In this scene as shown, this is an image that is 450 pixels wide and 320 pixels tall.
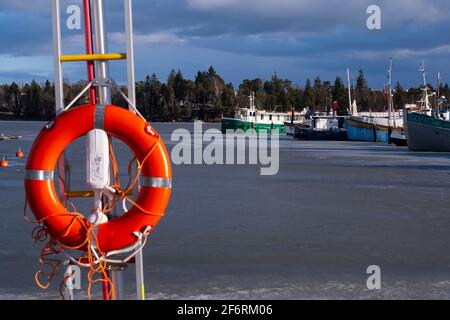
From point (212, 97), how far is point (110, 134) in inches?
4302

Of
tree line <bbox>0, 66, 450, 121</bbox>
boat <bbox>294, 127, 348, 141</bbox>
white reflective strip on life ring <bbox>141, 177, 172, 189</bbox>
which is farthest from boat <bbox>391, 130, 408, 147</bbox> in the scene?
tree line <bbox>0, 66, 450, 121</bbox>

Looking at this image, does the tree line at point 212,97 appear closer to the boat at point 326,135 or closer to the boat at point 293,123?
the boat at point 293,123

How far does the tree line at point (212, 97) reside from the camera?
92.8 metres

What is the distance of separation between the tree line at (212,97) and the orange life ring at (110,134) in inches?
3114

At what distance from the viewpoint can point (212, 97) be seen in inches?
4441

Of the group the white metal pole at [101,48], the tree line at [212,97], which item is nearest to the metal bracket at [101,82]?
the white metal pole at [101,48]

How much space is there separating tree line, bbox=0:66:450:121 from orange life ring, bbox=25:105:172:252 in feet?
260

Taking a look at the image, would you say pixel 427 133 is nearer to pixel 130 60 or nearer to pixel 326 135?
pixel 326 135

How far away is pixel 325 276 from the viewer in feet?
20.7

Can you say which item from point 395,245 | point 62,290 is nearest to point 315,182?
point 395,245

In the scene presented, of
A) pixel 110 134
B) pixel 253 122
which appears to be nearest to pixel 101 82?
pixel 110 134

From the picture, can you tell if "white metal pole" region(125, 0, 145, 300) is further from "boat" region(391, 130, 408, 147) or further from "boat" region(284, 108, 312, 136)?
"boat" region(284, 108, 312, 136)
